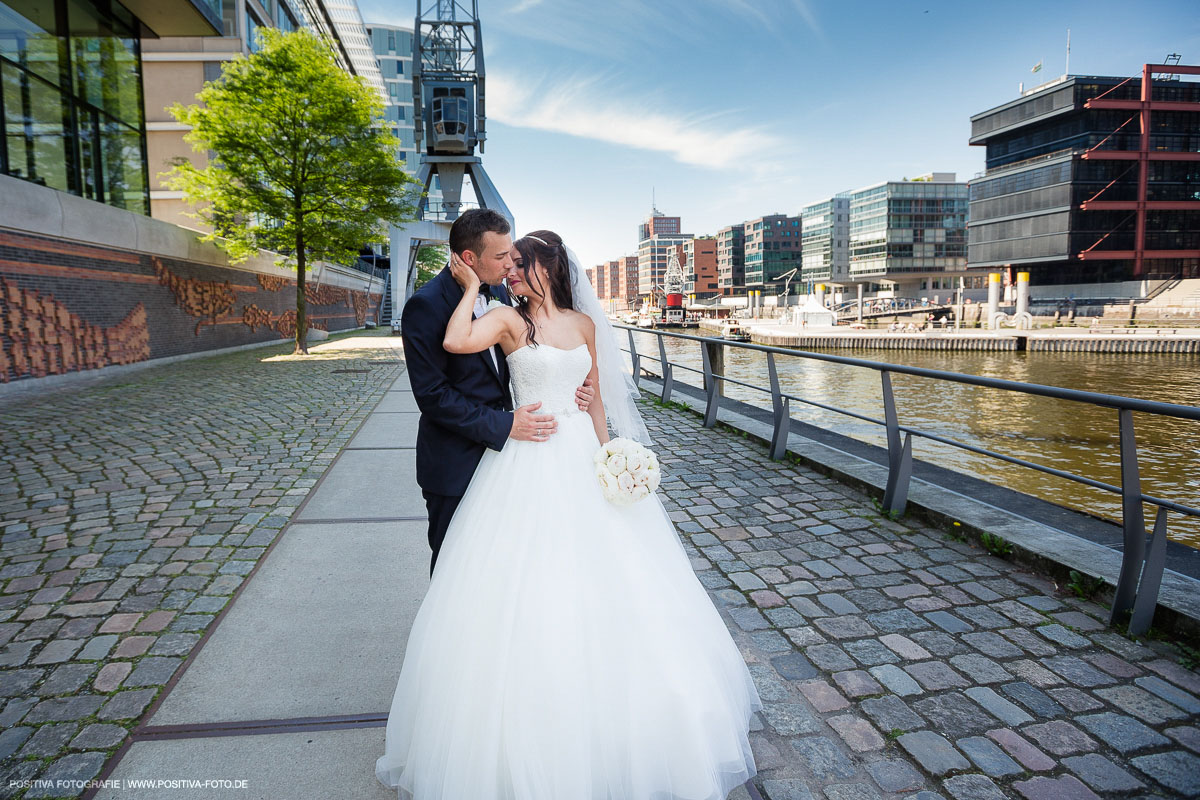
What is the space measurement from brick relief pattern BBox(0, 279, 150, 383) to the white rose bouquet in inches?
575

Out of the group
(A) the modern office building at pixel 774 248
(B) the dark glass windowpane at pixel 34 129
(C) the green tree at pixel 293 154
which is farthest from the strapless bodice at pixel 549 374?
(A) the modern office building at pixel 774 248

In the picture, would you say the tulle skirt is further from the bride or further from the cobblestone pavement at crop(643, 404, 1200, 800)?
the cobblestone pavement at crop(643, 404, 1200, 800)

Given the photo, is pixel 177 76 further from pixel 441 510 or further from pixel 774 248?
pixel 774 248

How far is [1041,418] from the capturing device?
75.8 feet

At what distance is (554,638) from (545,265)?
1494 mm

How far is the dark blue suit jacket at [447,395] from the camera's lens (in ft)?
8.72

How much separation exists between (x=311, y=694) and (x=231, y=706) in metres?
0.33

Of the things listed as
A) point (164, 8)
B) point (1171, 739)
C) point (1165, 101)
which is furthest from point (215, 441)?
point (1165, 101)

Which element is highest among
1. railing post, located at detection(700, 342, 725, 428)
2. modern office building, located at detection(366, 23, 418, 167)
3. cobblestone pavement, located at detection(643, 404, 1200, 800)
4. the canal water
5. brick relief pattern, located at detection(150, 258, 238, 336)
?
modern office building, located at detection(366, 23, 418, 167)

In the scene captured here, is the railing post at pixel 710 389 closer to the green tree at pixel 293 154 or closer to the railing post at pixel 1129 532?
the railing post at pixel 1129 532

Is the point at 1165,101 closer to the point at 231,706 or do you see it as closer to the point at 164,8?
the point at 164,8

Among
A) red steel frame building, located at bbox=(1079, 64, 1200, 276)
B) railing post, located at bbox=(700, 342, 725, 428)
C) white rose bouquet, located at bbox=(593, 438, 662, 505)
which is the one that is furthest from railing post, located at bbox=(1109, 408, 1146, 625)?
red steel frame building, located at bbox=(1079, 64, 1200, 276)

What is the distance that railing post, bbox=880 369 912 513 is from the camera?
5.48 meters

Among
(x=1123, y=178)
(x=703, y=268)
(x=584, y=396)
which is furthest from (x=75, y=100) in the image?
(x=703, y=268)
